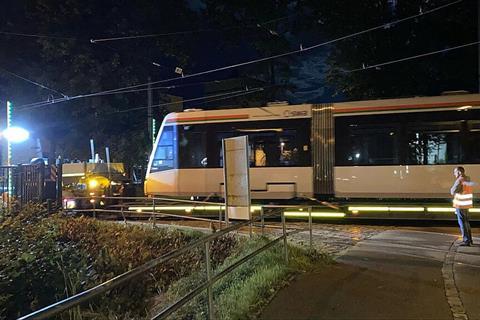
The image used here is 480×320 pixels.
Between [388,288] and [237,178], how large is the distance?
12.1 feet

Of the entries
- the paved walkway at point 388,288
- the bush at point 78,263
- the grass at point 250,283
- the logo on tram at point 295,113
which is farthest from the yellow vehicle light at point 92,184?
the paved walkway at point 388,288

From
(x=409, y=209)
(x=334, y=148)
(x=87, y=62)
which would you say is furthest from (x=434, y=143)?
(x=87, y=62)

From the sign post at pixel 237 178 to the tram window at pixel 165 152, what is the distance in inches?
319

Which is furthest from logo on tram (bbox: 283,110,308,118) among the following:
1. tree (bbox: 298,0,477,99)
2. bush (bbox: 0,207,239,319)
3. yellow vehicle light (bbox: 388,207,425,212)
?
tree (bbox: 298,0,477,99)

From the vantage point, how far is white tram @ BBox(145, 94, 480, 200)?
15188mm

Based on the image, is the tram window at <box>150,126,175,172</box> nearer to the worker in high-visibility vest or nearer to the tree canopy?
the worker in high-visibility vest

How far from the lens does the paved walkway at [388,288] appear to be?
6.05m

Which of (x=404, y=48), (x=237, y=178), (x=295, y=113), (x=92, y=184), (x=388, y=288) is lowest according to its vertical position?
(x=388, y=288)

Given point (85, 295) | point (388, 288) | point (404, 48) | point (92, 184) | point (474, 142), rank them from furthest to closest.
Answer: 1. point (404, 48)
2. point (92, 184)
3. point (474, 142)
4. point (388, 288)
5. point (85, 295)

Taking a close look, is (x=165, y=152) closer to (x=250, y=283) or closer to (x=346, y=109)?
(x=346, y=109)

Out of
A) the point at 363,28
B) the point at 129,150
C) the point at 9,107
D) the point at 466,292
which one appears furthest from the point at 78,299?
the point at 129,150

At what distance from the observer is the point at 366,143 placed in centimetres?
1590

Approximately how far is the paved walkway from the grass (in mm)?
191

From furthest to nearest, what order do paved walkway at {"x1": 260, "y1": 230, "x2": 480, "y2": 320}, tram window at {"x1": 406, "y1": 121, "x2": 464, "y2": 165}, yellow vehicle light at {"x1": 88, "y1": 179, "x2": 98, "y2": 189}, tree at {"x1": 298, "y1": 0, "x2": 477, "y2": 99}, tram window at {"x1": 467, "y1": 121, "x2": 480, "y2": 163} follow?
tree at {"x1": 298, "y1": 0, "x2": 477, "y2": 99} < yellow vehicle light at {"x1": 88, "y1": 179, "x2": 98, "y2": 189} < tram window at {"x1": 406, "y1": 121, "x2": 464, "y2": 165} < tram window at {"x1": 467, "y1": 121, "x2": 480, "y2": 163} < paved walkway at {"x1": 260, "y1": 230, "x2": 480, "y2": 320}
